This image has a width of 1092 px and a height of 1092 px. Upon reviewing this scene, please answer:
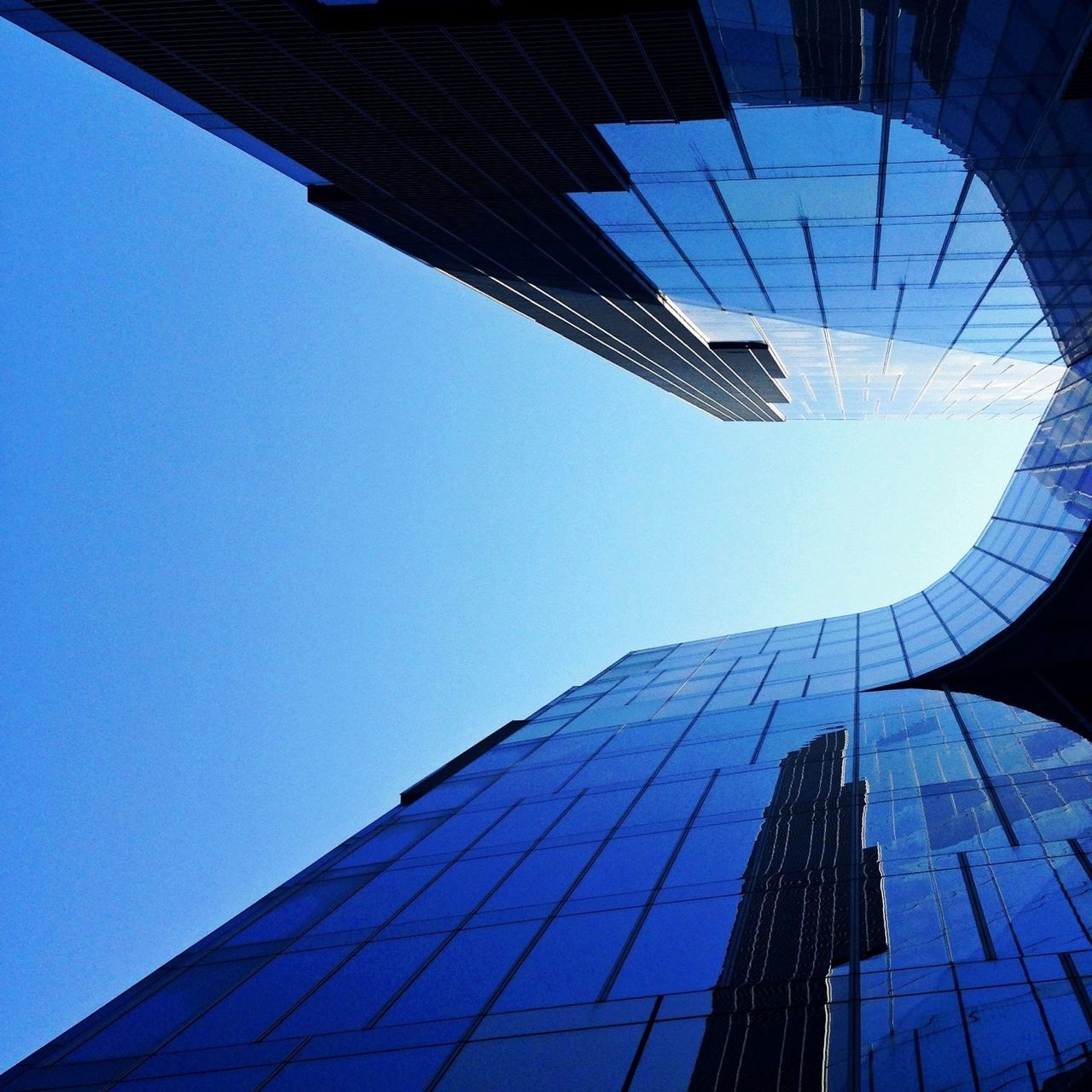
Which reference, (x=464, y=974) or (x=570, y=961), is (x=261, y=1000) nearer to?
(x=464, y=974)

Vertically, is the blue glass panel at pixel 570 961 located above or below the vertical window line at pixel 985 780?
below

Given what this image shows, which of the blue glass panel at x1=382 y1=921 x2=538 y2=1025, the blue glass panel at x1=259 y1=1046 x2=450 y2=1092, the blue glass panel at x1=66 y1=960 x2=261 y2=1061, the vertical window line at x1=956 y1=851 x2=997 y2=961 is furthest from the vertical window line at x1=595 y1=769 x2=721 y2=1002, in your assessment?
the blue glass panel at x1=66 y1=960 x2=261 y2=1061

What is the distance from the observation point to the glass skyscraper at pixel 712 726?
29.3 feet

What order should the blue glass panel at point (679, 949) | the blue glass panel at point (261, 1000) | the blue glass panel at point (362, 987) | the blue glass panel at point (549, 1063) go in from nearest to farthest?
the blue glass panel at point (549, 1063), the blue glass panel at point (679, 949), the blue glass panel at point (362, 987), the blue glass panel at point (261, 1000)

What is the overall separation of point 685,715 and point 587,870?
9494 millimetres

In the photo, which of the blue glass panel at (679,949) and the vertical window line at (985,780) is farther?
the vertical window line at (985,780)

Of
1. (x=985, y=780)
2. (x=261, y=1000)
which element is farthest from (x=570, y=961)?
(x=985, y=780)

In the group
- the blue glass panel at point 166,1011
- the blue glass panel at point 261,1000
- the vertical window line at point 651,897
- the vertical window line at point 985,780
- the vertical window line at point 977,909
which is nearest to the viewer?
the vertical window line at point 977,909

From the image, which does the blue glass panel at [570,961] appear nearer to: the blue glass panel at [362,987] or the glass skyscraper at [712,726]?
the glass skyscraper at [712,726]

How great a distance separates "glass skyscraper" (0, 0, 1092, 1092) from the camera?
8.94 m

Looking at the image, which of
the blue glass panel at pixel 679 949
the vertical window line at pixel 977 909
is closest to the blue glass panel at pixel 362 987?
the blue glass panel at pixel 679 949

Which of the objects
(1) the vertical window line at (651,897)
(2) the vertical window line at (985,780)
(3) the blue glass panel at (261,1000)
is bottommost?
(3) the blue glass panel at (261,1000)

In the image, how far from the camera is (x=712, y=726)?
21.4 meters

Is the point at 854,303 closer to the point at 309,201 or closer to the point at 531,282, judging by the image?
the point at 531,282
